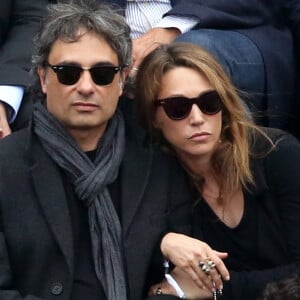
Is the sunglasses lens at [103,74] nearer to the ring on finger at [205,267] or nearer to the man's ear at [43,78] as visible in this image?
the man's ear at [43,78]

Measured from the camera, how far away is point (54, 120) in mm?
2857

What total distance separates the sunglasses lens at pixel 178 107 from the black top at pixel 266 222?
288 mm

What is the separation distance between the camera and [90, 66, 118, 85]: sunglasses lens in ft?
9.19

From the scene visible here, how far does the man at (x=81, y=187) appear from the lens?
108 inches

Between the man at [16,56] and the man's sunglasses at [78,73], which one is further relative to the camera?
the man at [16,56]

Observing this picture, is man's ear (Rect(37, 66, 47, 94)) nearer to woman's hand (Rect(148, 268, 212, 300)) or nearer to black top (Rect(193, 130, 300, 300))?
black top (Rect(193, 130, 300, 300))

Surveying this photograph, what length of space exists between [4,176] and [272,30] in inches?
50.5

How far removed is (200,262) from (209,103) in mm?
526

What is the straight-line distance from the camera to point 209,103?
9.25ft

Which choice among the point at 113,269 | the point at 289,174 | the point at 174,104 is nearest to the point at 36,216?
the point at 113,269

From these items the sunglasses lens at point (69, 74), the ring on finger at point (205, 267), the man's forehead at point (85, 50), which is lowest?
the ring on finger at point (205, 267)

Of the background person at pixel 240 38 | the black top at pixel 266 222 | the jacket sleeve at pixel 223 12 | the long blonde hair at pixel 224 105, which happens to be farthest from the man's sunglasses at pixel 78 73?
the jacket sleeve at pixel 223 12

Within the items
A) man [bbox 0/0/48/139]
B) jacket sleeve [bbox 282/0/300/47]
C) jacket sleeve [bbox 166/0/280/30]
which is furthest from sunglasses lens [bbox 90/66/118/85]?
jacket sleeve [bbox 282/0/300/47]

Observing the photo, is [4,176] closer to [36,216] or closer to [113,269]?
[36,216]
